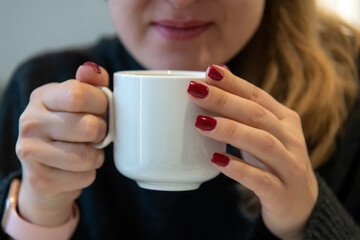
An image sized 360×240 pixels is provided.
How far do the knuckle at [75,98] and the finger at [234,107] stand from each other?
0.17 meters

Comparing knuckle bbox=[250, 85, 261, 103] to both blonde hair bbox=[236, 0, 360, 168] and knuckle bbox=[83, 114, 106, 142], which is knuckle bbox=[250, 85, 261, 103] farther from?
blonde hair bbox=[236, 0, 360, 168]

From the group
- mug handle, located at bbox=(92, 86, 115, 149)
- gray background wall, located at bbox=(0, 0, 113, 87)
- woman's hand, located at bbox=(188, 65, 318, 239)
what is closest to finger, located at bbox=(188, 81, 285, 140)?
woman's hand, located at bbox=(188, 65, 318, 239)

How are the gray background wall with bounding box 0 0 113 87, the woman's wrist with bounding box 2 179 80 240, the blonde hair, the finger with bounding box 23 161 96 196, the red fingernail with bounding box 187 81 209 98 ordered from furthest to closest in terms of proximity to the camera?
1. the gray background wall with bounding box 0 0 113 87
2. the blonde hair
3. the woman's wrist with bounding box 2 179 80 240
4. the finger with bounding box 23 161 96 196
5. the red fingernail with bounding box 187 81 209 98

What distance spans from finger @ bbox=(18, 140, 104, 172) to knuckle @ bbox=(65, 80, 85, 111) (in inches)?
2.5

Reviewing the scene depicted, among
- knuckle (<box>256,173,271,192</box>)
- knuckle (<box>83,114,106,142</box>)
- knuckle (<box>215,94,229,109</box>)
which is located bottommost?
knuckle (<box>256,173,271,192</box>)

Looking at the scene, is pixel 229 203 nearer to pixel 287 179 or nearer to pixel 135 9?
pixel 287 179

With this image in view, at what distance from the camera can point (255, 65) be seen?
108cm

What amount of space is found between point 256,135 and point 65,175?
321mm

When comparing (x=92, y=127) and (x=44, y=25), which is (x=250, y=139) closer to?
(x=92, y=127)

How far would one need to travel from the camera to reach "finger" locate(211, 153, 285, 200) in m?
0.58

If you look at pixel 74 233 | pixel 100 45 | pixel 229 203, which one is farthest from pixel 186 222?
pixel 100 45

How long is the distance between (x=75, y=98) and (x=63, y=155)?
97 mm

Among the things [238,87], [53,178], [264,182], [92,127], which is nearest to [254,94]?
[238,87]

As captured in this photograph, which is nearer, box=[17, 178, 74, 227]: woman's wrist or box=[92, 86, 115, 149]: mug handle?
box=[92, 86, 115, 149]: mug handle
